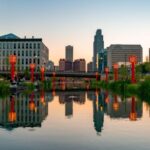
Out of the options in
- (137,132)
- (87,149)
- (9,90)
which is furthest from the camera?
(9,90)

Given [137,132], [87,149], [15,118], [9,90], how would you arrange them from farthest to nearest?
[9,90] → [15,118] → [137,132] → [87,149]

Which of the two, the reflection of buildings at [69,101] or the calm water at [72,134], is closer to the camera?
the calm water at [72,134]

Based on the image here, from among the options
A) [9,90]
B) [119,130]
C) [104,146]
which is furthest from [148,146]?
[9,90]

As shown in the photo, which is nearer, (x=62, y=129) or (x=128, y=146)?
(x=128, y=146)

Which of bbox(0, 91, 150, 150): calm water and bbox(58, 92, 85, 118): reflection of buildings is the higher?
bbox(58, 92, 85, 118): reflection of buildings

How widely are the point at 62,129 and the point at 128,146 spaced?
7902 millimetres

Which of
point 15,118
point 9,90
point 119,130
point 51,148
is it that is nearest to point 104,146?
point 51,148

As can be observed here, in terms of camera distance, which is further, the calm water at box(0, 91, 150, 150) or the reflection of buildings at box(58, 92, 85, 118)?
the reflection of buildings at box(58, 92, 85, 118)

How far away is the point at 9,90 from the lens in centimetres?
8969

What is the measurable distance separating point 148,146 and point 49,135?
6890 millimetres

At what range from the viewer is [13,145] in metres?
22.0

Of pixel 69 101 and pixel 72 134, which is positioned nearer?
pixel 72 134

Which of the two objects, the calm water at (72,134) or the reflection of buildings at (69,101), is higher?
the reflection of buildings at (69,101)

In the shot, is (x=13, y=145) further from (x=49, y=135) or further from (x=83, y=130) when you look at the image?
(x=83, y=130)
